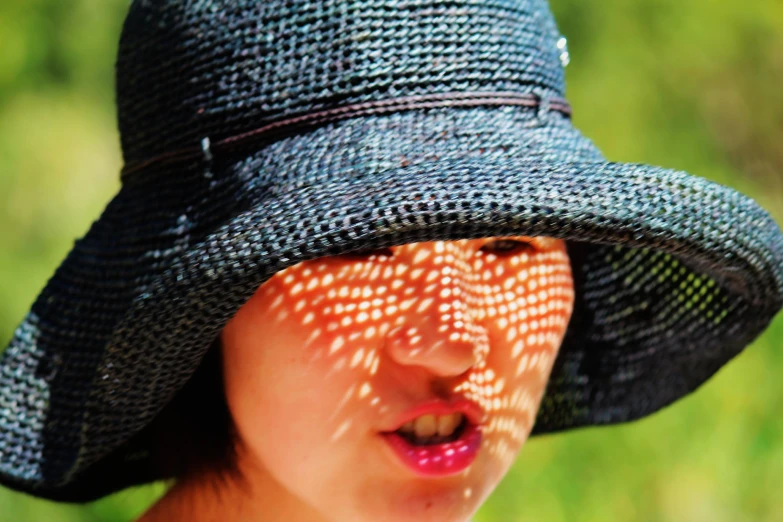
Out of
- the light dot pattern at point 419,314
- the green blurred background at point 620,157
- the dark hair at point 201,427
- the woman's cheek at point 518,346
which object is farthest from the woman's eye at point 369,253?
the green blurred background at point 620,157

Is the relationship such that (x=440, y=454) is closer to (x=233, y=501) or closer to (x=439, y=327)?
(x=439, y=327)

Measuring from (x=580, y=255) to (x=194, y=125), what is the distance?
51cm

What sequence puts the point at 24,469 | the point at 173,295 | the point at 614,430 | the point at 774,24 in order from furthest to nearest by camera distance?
the point at 774,24 → the point at 614,430 → the point at 24,469 → the point at 173,295

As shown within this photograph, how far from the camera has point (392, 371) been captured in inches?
30.7

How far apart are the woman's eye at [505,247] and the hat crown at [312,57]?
138 mm

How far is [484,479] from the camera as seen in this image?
0.85m

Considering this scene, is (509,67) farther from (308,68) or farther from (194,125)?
(194,125)

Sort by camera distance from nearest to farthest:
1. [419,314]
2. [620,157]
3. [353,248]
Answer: [353,248] < [419,314] < [620,157]

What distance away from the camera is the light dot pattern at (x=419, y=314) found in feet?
2.52

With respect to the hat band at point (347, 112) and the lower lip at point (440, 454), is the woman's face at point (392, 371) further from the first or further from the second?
the hat band at point (347, 112)

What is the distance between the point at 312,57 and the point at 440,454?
1.20ft

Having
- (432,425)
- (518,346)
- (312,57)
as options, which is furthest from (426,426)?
(312,57)

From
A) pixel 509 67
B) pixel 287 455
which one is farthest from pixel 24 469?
pixel 509 67

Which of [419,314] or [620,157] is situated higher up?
[419,314]
